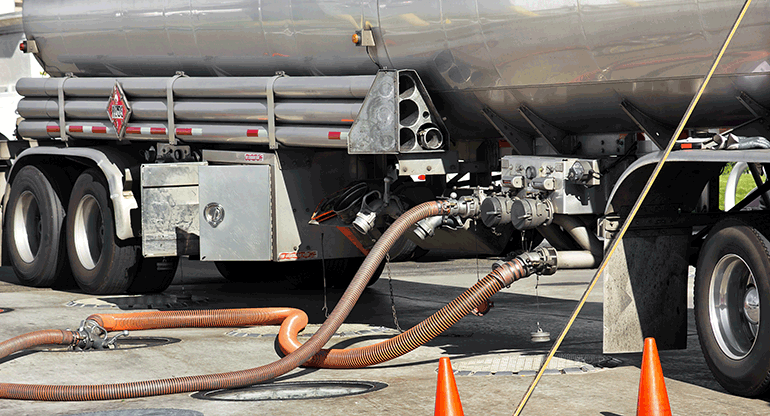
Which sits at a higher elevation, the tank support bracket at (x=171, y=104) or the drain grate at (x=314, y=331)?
the tank support bracket at (x=171, y=104)

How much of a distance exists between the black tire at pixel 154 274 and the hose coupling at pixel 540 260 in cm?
482

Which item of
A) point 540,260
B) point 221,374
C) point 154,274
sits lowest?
point 221,374

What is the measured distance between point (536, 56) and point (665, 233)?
1.47 meters

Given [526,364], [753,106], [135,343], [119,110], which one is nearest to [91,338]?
[135,343]

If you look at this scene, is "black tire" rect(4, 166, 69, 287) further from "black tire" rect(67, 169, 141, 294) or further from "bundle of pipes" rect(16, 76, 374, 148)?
"bundle of pipes" rect(16, 76, 374, 148)

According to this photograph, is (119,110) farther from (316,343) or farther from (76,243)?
(316,343)

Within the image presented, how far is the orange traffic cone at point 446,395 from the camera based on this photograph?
5176mm

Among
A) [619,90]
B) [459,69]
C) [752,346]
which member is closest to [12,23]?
[459,69]

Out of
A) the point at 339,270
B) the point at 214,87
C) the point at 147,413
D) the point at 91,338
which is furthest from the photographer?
the point at 339,270

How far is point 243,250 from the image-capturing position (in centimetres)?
902

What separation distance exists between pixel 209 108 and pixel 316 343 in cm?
315

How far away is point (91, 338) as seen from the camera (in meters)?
7.97

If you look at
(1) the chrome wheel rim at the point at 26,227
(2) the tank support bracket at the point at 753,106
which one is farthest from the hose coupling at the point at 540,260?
(1) the chrome wheel rim at the point at 26,227

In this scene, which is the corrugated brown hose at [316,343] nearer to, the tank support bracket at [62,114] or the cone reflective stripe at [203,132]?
the cone reflective stripe at [203,132]
